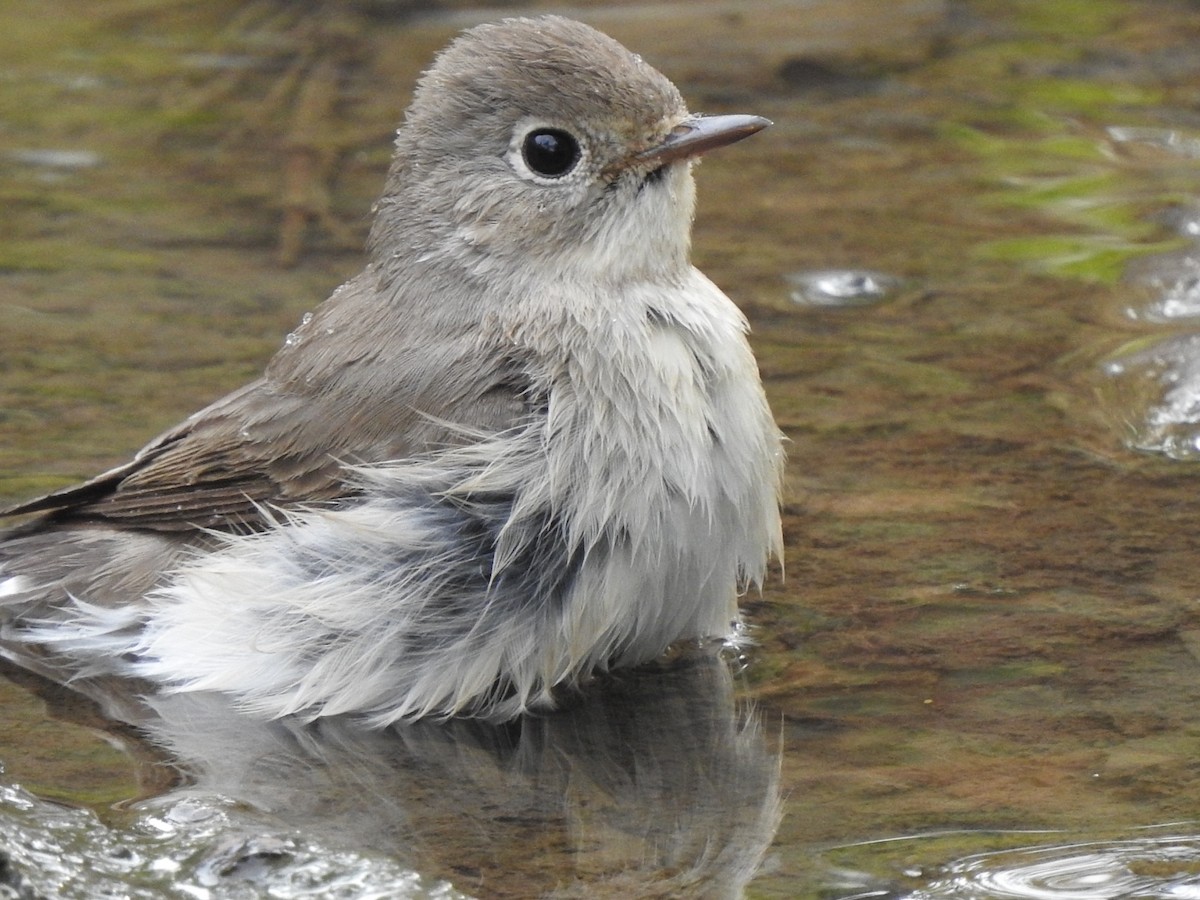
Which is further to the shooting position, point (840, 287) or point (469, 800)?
point (840, 287)

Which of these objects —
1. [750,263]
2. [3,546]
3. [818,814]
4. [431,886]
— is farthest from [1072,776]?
[750,263]

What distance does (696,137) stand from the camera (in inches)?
186

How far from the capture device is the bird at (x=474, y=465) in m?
4.46

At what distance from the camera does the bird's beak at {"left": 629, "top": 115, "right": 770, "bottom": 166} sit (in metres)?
4.73

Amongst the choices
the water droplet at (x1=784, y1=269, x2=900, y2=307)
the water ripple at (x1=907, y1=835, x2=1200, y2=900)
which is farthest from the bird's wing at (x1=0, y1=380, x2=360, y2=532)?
the water droplet at (x1=784, y1=269, x2=900, y2=307)

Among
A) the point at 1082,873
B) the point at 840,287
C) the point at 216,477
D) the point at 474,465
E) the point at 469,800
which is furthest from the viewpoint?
the point at 840,287

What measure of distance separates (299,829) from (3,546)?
5.56 ft

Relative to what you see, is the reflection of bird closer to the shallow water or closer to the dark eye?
the shallow water

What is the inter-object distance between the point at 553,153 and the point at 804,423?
1.52 metres

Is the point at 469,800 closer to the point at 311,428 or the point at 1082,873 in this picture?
the point at 311,428

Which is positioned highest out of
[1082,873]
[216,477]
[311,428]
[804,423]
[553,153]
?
[553,153]

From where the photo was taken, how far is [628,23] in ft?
33.3

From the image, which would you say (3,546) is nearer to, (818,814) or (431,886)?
(431,886)

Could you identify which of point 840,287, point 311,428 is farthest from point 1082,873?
point 840,287
